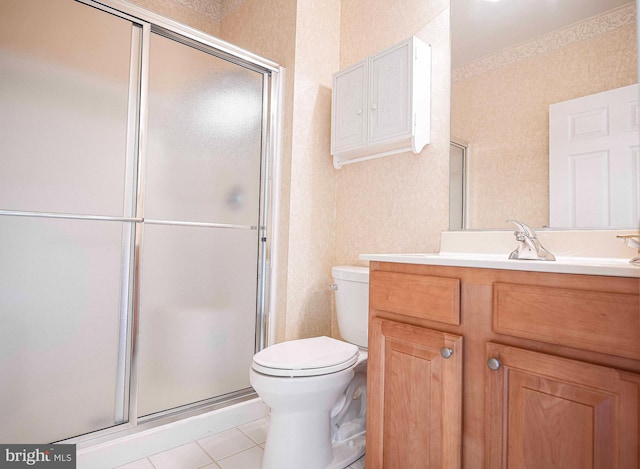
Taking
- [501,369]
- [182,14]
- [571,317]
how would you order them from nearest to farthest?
[571,317] → [501,369] → [182,14]

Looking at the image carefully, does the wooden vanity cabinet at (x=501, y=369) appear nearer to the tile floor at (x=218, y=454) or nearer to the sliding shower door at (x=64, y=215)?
the tile floor at (x=218, y=454)

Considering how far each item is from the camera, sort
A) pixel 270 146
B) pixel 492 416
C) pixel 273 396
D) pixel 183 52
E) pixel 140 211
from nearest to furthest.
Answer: pixel 492 416 < pixel 273 396 < pixel 140 211 < pixel 183 52 < pixel 270 146

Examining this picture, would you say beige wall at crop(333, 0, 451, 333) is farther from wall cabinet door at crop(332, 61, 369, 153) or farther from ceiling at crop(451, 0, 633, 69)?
wall cabinet door at crop(332, 61, 369, 153)

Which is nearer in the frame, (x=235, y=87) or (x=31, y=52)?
(x=31, y=52)

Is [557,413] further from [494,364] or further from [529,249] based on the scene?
[529,249]

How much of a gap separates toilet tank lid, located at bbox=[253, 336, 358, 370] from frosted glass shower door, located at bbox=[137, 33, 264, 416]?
17.7 inches

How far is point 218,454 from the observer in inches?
59.3

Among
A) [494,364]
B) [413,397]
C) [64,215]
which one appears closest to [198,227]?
[64,215]

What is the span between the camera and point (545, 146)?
133cm

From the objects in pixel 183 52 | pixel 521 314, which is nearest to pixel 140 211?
pixel 183 52

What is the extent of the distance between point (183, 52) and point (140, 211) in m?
0.77

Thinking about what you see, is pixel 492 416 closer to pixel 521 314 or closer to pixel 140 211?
pixel 521 314

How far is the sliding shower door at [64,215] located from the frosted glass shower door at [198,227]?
0.11 metres

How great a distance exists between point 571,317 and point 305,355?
90 cm
